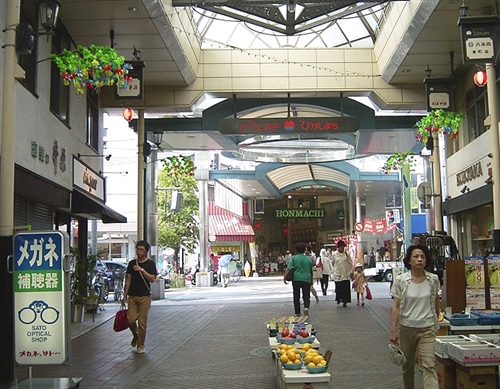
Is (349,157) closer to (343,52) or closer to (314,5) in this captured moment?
(343,52)

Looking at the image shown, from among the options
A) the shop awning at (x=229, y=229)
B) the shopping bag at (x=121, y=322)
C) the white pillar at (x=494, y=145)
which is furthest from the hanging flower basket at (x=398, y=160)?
the shop awning at (x=229, y=229)

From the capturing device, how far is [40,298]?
7285mm

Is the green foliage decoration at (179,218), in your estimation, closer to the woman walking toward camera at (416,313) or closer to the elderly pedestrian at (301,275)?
the elderly pedestrian at (301,275)

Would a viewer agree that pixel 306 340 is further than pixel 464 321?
Yes

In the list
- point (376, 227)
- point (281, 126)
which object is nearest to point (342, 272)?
point (281, 126)

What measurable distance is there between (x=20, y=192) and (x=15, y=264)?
11.4 feet

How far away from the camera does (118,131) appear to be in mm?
43281

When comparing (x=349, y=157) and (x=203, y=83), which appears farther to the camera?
(x=349, y=157)

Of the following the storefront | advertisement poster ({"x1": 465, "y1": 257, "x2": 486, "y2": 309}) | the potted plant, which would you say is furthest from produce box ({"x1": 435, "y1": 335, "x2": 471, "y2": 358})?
the potted plant

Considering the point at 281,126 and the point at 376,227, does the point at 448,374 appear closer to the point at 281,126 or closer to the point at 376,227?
the point at 281,126

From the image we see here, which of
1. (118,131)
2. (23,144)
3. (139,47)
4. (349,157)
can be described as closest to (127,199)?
(118,131)

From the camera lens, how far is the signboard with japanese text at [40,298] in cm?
725

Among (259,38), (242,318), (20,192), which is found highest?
(259,38)

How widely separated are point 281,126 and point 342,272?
4.10m
